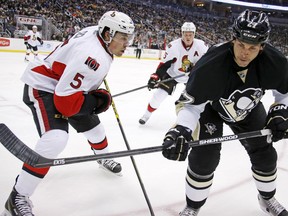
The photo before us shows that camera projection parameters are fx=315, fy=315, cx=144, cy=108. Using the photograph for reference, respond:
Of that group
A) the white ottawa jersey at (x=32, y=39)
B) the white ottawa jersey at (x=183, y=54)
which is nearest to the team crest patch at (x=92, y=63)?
the white ottawa jersey at (x=183, y=54)

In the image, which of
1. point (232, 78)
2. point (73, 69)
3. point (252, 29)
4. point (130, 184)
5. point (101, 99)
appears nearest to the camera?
point (252, 29)

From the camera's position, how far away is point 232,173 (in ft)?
8.75

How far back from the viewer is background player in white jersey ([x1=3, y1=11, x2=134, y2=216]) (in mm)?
1670

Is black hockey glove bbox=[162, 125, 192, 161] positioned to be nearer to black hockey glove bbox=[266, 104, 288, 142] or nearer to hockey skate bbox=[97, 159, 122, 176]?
black hockey glove bbox=[266, 104, 288, 142]

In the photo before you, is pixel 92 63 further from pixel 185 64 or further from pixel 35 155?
pixel 185 64

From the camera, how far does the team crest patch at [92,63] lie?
171cm

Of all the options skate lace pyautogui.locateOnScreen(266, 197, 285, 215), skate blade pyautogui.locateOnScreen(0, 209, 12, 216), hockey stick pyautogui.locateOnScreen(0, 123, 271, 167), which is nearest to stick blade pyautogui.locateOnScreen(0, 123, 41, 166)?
hockey stick pyautogui.locateOnScreen(0, 123, 271, 167)

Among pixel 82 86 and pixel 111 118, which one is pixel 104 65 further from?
pixel 111 118

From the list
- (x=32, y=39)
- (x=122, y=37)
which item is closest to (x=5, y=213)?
(x=122, y=37)

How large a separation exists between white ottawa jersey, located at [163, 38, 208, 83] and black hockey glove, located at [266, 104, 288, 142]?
227 cm

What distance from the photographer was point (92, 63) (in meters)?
1.73

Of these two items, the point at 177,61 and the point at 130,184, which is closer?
the point at 130,184

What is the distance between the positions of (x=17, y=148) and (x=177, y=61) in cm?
278

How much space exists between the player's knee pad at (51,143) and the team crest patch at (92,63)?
40 cm
